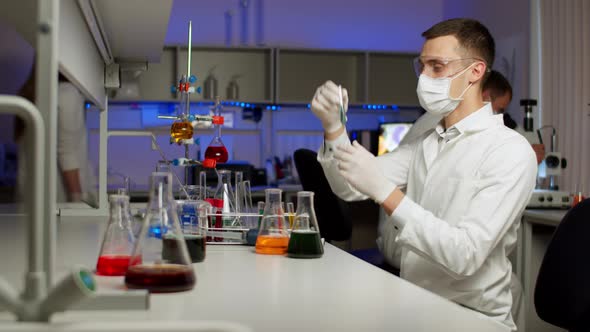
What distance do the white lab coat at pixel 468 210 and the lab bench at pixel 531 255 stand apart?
4.90ft

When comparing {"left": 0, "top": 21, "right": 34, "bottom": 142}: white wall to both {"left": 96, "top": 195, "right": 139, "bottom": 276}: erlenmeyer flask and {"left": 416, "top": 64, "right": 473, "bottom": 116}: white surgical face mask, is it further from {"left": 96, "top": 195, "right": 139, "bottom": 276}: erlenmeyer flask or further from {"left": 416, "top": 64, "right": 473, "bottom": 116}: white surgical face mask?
{"left": 96, "top": 195, "right": 139, "bottom": 276}: erlenmeyer flask

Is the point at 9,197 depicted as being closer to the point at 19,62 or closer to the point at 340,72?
the point at 19,62

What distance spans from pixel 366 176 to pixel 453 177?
0.32 m

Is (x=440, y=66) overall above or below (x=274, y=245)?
above

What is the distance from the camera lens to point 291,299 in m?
0.98

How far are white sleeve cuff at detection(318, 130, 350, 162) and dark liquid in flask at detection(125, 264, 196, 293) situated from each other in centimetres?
95

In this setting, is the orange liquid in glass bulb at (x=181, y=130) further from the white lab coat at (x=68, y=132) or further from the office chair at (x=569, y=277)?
the white lab coat at (x=68, y=132)

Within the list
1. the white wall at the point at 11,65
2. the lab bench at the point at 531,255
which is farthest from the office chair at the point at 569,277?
the white wall at the point at 11,65

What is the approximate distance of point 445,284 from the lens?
1805 millimetres

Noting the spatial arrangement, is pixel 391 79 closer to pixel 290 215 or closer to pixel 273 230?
pixel 290 215

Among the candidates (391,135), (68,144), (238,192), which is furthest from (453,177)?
(391,135)

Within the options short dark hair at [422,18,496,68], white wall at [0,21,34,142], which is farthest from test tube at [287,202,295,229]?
white wall at [0,21,34,142]

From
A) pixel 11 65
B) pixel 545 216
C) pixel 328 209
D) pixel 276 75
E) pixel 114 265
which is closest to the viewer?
pixel 114 265

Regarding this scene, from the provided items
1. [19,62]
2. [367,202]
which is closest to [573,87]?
[367,202]
